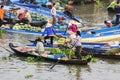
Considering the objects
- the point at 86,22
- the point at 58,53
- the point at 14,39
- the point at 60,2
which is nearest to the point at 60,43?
the point at 58,53

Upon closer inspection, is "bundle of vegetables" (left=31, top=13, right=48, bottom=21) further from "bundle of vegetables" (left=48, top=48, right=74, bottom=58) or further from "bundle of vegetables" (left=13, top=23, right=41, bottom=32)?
"bundle of vegetables" (left=48, top=48, right=74, bottom=58)

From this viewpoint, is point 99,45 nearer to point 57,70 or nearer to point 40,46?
point 40,46

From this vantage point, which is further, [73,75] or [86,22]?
[86,22]

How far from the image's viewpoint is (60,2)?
4506 centimetres

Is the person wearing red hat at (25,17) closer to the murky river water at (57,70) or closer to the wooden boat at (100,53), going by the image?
the murky river water at (57,70)

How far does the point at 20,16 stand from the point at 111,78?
13.8 metres

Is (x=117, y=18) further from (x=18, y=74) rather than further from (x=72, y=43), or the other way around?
(x=18, y=74)

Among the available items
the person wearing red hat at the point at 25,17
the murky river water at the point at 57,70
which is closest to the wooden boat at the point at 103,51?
the murky river water at the point at 57,70

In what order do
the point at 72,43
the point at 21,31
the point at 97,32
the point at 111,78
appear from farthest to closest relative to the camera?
the point at 21,31 < the point at 97,32 < the point at 72,43 < the point at 111,78

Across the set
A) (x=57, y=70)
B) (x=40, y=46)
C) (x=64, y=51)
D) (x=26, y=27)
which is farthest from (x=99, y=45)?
(x=26, y=27)

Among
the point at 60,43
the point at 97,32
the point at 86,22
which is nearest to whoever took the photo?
the point at 60,43

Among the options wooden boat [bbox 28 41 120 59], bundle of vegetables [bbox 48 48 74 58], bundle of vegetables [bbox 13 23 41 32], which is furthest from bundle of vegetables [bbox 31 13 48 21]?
bundle of vegetables [bbox 48 48 74 58]

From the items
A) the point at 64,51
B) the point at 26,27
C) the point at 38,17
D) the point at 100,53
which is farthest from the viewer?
the point at 38,17

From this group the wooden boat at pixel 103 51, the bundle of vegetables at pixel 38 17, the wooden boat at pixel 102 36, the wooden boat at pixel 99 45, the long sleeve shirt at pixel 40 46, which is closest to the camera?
the long sleeve shirt at pixel 40 46
